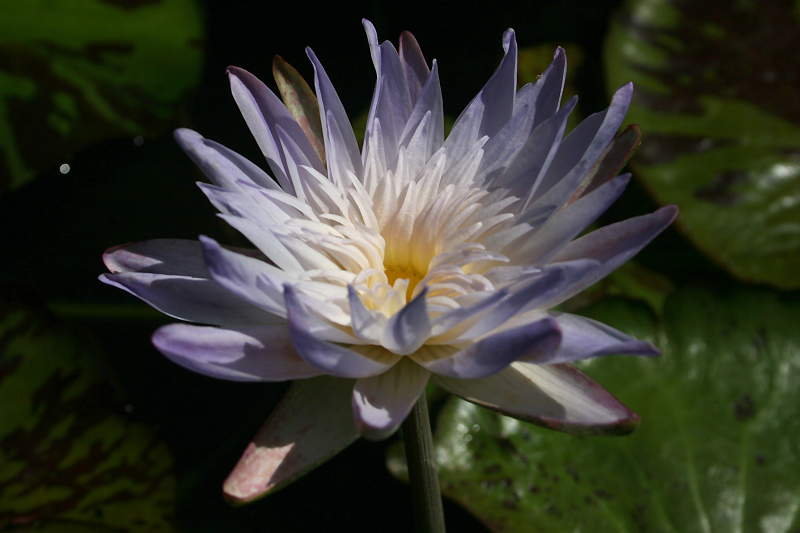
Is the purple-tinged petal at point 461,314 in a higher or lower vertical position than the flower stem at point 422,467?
higher

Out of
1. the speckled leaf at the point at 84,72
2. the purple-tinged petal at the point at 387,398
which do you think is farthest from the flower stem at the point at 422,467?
the speckled leaf at the point at 84,72

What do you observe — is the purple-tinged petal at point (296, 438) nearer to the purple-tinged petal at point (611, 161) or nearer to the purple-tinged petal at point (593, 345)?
the purple-tinged petal at point (593, 345)

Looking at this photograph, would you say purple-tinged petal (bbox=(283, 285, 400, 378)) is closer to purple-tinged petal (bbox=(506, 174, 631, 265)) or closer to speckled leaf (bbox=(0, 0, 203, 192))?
purple-tinged petal (bbox=(506, 174, 631, 265))

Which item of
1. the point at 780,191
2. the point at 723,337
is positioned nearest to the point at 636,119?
the point at 780,191

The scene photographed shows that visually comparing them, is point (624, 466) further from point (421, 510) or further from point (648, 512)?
point (421, 510)

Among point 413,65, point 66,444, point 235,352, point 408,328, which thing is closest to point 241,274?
point 235,352

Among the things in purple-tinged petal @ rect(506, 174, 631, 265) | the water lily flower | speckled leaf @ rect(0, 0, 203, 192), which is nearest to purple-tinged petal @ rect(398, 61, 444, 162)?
the water lily flower

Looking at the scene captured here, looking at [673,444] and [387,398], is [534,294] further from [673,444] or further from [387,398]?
[673,444]

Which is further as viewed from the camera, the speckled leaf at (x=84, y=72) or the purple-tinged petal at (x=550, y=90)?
the speckled leaf at (x=84, y=72)
